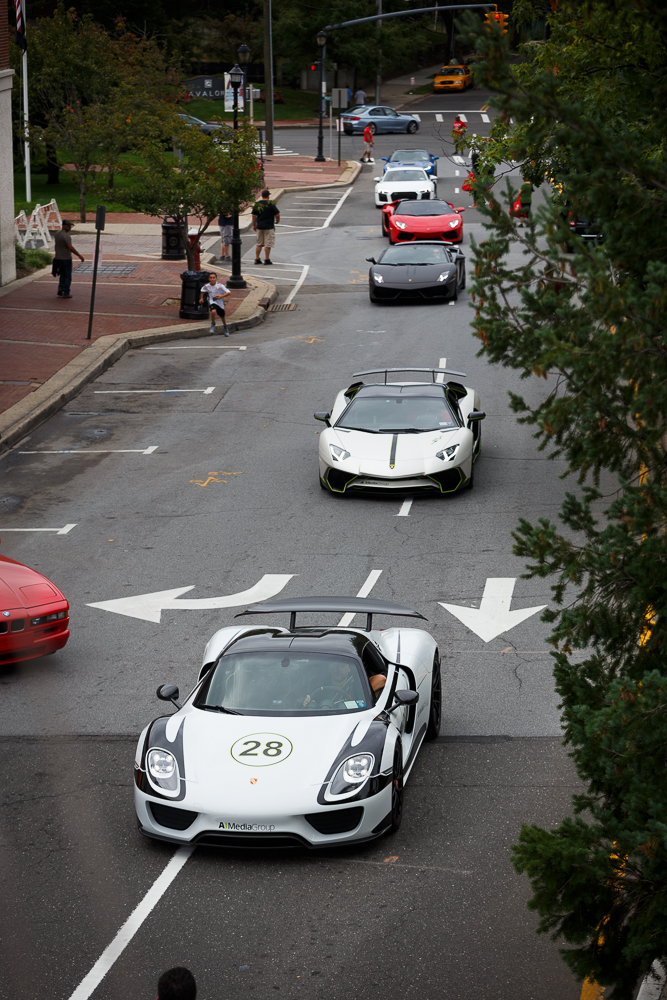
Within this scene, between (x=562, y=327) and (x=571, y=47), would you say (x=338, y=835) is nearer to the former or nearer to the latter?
(x=562, y=327)

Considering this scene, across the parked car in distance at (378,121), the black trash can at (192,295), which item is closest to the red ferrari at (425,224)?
the black trash can at (192,295)

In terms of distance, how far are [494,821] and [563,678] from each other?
3.10m

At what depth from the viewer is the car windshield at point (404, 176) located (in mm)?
42625

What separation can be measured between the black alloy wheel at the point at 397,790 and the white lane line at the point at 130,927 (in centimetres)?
135

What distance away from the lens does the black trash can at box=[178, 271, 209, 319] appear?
27.0 metres

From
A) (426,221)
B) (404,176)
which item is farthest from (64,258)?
(404,176)

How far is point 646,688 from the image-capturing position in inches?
183

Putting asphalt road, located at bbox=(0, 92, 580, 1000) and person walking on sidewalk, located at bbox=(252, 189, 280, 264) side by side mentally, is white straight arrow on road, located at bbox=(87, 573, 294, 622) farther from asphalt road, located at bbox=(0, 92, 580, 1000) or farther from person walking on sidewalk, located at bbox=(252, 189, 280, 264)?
person walking on sidewalk, located at bbox=(252, 189, 280, 264)

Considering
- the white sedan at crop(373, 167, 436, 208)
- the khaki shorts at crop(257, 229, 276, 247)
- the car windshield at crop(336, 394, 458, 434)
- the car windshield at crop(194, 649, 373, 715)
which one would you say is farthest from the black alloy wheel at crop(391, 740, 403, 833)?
the white sedan at crop(373, 167, 436, 208)

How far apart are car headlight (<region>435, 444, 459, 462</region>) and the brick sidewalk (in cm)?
828

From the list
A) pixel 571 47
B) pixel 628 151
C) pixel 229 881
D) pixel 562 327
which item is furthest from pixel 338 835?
pixel 571 47

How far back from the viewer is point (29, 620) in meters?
10.8

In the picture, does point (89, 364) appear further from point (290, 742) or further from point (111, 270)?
point (290, 742)

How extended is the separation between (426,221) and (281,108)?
45345mm
